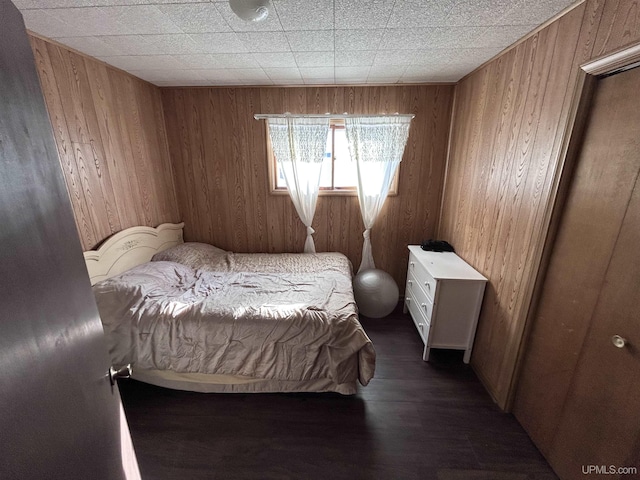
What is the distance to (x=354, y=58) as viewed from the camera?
2.00 m

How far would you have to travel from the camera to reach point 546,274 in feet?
5.00

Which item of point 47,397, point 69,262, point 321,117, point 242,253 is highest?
point 321,117

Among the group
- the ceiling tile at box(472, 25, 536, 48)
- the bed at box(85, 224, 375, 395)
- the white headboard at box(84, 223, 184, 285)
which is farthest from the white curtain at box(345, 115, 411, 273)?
the white headboard at box(84, 223, 184, 285)

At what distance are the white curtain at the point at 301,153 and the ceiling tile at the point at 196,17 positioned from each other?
121 cm

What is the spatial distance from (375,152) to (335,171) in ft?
1.62

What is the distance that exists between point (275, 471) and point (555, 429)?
5.01 feet

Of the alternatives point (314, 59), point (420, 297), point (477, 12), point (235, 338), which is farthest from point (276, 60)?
point (420, 297)

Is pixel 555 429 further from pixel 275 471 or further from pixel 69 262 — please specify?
pixel 69 262

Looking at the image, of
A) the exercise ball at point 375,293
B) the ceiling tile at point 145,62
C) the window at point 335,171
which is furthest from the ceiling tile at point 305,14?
the exercise ball at point 375,293

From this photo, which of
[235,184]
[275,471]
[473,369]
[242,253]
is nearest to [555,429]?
[473,369]

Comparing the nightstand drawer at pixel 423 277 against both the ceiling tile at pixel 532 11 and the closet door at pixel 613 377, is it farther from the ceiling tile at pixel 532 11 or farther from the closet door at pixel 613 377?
the ceiling tile at pixel 532 11

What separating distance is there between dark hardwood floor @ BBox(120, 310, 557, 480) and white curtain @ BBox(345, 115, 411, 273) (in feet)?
5.61

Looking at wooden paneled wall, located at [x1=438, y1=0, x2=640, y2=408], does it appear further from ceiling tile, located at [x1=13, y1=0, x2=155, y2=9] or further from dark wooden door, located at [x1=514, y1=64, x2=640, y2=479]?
ceiling tile, located at [x1=13, y1=0, x2=155, y2=9]

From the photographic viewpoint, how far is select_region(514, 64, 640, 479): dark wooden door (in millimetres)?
1081
